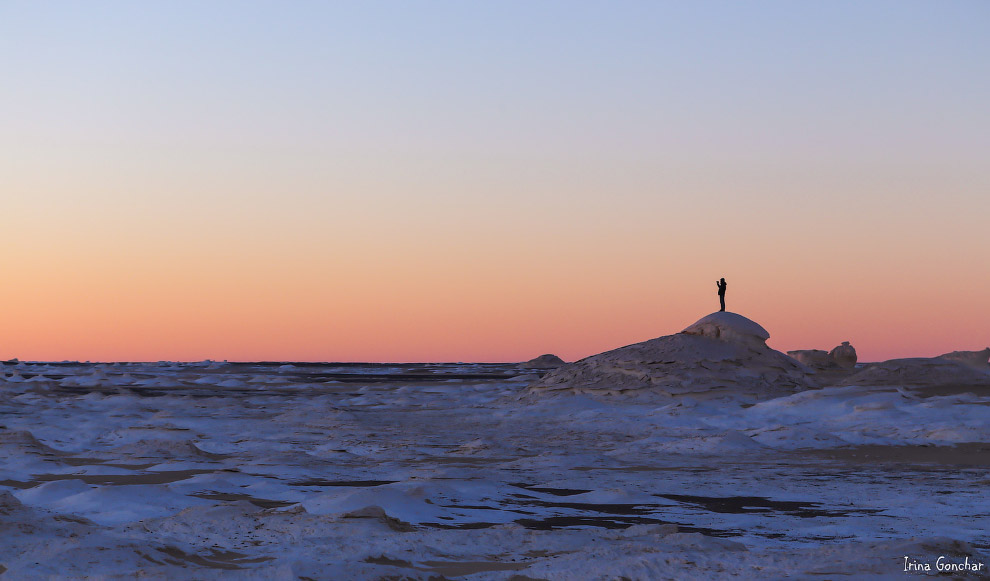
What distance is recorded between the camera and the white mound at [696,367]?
26422 mm

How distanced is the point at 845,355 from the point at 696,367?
35891 millimetres

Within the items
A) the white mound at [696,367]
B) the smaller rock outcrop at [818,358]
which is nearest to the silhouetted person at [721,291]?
the white mound at [696,367]

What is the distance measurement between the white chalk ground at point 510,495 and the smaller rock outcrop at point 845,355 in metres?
38.9

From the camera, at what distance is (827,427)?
59.7 ft

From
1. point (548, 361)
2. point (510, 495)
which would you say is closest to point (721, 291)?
point (510, 495)

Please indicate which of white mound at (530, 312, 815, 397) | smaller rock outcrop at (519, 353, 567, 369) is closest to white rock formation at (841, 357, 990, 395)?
white mound at (530, 312, 815, 397)

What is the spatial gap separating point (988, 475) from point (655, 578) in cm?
811

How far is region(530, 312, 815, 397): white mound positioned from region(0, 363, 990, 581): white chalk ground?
513cm

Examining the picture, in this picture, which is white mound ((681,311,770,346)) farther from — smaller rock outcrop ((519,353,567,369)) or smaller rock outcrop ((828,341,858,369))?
smaller rock outcrop ((519,353,567,369))

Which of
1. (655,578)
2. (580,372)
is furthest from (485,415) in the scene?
(655,578)

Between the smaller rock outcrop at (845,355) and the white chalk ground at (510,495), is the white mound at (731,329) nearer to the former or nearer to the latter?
the white chalk ground at (510,495)

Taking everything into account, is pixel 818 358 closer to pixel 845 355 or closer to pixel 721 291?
pixel 845 355

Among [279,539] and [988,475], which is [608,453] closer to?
[988,475]

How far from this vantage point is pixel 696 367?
27.3 m
